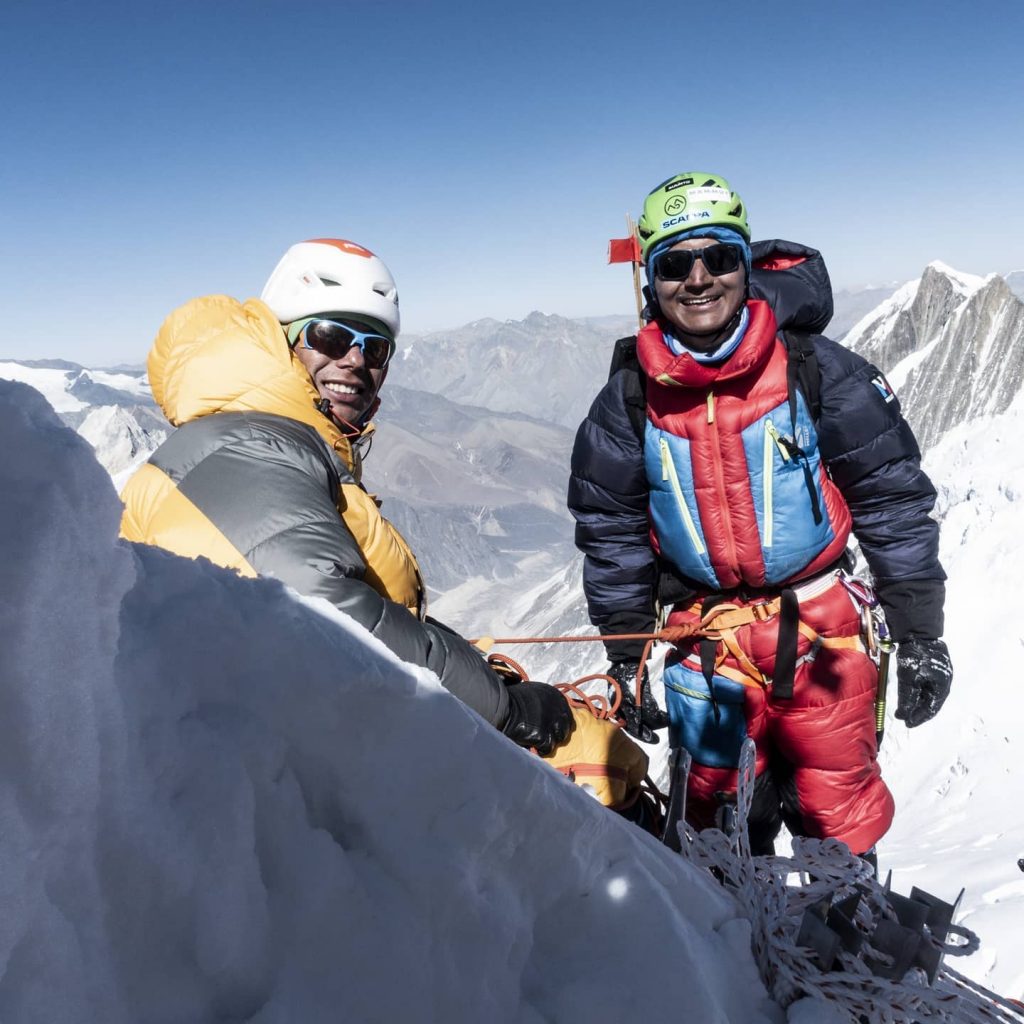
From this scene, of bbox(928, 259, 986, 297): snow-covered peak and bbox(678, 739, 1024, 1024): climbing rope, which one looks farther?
bbox(928, 259, 986, 297): snow-covered peak

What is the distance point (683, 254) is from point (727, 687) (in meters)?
2.29

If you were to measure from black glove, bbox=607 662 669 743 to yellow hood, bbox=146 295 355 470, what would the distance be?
2338mm

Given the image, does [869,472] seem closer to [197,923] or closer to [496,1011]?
[496,1011]

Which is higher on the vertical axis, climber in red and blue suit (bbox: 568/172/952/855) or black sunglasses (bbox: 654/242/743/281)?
black sunglasses (bbox: 654/242/743/281)

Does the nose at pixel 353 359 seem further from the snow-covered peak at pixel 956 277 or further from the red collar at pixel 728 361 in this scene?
the snow-covered peak at pixel 956 277

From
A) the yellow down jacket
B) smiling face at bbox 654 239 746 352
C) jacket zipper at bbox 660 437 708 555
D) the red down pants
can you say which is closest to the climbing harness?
the yellow down jacket

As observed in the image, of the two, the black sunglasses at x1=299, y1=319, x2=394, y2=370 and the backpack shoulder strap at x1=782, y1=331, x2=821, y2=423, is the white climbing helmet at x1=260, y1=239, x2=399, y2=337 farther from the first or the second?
the backpack shoulder strap at x1=782, y1=331, x2=821, y2=423

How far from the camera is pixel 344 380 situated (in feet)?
10.6

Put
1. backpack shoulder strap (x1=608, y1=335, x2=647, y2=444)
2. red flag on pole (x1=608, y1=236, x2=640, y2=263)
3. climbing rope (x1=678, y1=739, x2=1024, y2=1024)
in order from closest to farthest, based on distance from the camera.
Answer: climbing rope (x1=678, y1=739, x2=1024, y2=1024) < backpack shoulder strap (x1=608, y1=335, x2=647, y2=444) < red flag on pole (x1=608, y1=236, x2=640, y2=263)

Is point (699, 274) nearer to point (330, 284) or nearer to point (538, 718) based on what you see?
point (330, 284)

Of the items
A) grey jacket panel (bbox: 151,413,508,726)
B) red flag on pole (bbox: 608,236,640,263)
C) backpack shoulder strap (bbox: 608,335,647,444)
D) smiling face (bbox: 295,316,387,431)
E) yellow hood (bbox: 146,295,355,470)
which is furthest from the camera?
red flag on pole (bbox: 608,236,640,263)

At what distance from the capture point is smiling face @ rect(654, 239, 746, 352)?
367 cm

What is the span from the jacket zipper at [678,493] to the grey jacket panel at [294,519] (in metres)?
1.71

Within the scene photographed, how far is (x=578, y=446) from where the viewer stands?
422 centimetres
